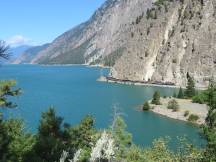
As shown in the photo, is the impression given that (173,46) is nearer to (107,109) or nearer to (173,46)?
(173,46)

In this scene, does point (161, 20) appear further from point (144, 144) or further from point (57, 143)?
point (57, 143)

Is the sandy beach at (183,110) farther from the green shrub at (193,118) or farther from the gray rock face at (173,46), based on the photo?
the gray rock face at (173,46)

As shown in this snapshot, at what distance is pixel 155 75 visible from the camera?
15138cm

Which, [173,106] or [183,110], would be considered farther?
[173,106]

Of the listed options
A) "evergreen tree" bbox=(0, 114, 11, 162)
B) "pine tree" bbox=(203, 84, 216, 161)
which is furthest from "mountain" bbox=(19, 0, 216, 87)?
"evergreen tree" bbox=(0, 114, 11, 162)

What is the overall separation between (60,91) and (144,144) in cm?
7761

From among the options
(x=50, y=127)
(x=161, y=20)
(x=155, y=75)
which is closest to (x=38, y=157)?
(x=50, y=127)

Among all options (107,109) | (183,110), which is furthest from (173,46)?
(183,110)

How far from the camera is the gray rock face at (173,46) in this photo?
13812 cm

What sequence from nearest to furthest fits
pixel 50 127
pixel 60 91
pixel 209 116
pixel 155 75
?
pixel 209 116 → pixel 50 127 → pixel 60 91 → pixel 155 75

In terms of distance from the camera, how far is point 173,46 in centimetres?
14825

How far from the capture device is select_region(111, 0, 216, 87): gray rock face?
13812cm

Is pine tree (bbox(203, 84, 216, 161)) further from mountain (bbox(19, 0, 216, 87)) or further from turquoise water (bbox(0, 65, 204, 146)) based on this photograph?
mountain (bbox(19, 0, 216, 87))

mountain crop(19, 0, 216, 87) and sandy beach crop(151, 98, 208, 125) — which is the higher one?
mountain crop(19, 0, 216, 87)
